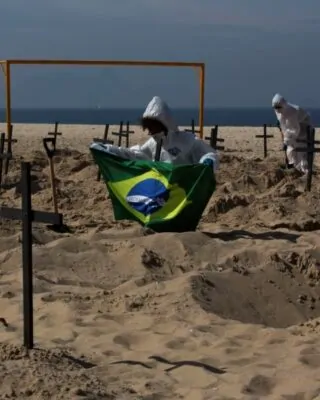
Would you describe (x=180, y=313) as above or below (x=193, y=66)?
below

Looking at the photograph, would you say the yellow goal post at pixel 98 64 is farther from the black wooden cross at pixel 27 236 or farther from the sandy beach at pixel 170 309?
the black wooden cross at pixel 27 236

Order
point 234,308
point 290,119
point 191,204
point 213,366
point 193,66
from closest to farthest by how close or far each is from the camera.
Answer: point 213,366
point 234,308
point 191,204
point 290,119
point 193,66

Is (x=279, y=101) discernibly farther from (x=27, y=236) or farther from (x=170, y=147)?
(x=27, y=236)

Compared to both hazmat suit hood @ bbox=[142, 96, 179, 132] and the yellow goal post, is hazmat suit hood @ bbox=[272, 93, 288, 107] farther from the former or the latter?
hazmat suit hood @ bbox=[142, 96, 179, 132]

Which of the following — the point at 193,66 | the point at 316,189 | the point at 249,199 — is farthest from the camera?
the point at 193,66

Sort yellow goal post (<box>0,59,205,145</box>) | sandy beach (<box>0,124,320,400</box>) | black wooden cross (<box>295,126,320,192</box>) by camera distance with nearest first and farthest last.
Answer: sandy beach (<box>0,124,320,400</box>), black wooden cross (<box>295,126,320,192</box>), yellow goal post (<box>0,59,205,145</box>)

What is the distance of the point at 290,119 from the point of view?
1795 cm

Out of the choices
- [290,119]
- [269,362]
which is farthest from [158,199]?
[290,119]

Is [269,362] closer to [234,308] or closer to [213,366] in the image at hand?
[213,366]

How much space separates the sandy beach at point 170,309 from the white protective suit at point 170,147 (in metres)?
0.80

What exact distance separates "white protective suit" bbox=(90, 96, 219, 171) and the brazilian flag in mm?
203

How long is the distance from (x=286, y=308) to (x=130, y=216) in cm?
303

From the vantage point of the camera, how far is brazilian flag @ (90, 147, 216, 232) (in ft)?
31.9

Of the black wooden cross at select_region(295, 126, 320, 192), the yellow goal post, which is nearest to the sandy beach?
the black wooden cross at select_region(295, 126, 320, 192)
